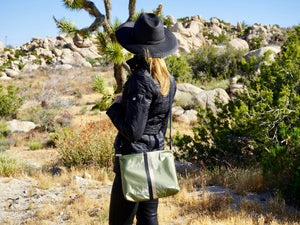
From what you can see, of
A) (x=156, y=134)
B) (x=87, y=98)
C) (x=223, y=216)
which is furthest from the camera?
(x=87, y=98)

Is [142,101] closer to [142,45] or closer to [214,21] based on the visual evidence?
[142,45]

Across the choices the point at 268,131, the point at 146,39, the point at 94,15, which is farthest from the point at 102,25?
the point at 146,39

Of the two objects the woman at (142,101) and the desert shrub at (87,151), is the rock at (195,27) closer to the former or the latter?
the desert shrub at (87,151)

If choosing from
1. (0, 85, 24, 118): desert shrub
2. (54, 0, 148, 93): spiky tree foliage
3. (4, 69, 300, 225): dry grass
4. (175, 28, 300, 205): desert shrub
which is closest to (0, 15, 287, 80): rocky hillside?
(54, 0, 148, 93): spiky tree foliage

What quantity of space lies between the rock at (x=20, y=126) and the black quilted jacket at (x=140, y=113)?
8.98 meters

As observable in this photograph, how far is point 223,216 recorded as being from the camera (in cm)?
301

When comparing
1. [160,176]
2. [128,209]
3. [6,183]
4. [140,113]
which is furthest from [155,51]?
[6,183]

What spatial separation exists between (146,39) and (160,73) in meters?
Result: 0.23

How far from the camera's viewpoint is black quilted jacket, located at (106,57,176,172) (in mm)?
1499

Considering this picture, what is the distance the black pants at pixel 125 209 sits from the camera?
1641 mm

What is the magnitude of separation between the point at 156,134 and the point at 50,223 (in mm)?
2190

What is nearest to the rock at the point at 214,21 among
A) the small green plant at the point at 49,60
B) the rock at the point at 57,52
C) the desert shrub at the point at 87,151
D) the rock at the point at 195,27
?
the rock at the point at 195,27

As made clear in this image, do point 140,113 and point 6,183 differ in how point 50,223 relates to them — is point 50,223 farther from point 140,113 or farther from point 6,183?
point 140,113

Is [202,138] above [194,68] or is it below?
below
